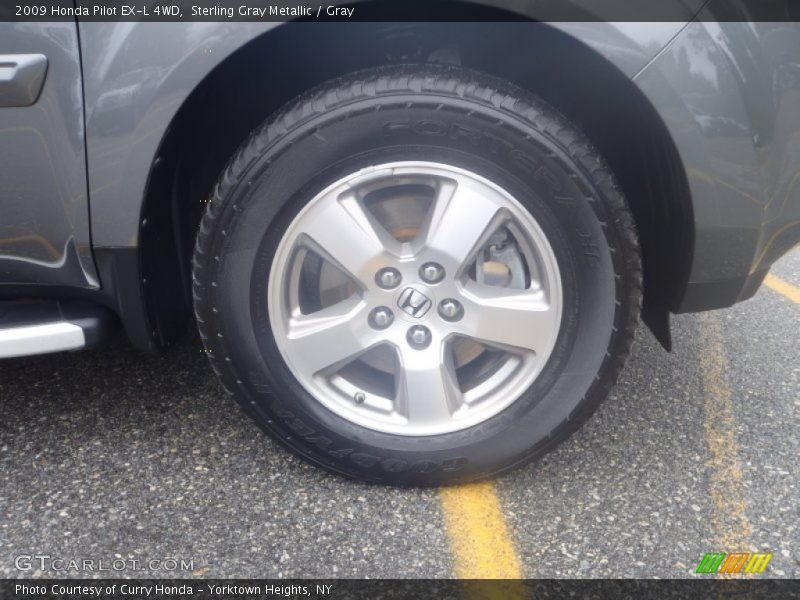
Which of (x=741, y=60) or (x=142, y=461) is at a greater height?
(x=741, y=60)

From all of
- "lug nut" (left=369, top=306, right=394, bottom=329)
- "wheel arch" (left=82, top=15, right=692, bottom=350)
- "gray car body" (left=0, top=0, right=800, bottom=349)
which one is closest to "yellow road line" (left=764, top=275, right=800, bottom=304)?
"wheel arch" (left=82, top=15, right=692, bottom=350)

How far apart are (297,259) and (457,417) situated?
0.54 m

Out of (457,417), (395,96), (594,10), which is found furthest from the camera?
(457,417)

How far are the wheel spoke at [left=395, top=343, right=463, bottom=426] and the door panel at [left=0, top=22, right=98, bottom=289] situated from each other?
2.46 feet

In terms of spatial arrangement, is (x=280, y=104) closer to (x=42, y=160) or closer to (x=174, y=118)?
(x=174, y=118)

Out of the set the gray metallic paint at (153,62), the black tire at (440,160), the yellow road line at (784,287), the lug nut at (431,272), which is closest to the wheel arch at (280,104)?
the gray metallic paint at (153,62)

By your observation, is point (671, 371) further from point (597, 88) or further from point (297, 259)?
point (297, 259)

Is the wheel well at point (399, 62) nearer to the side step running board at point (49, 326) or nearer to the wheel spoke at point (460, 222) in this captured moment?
the side step running board at point (49, 326)

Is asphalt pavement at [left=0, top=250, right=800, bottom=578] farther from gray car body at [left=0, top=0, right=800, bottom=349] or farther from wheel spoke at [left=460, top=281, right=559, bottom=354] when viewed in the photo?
gray car body at [left=0, top=0, right=800, bottom=349]

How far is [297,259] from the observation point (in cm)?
176

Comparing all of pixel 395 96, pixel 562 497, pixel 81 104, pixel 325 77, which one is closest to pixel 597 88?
pixel 395 96

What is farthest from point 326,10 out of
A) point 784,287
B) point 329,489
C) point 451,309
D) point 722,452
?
point 784,287

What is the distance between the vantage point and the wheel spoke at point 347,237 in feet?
5.57

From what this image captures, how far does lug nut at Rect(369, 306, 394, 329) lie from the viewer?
5.86 ft
